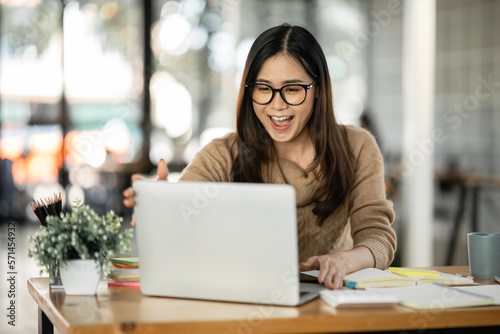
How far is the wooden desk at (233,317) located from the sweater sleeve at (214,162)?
2.13 feet

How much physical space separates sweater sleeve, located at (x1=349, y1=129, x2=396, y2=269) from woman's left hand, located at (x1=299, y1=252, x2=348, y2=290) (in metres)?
0.21

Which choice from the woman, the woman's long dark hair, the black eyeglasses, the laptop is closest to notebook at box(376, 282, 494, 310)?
the laptop

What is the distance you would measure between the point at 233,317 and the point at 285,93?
86 centimetres

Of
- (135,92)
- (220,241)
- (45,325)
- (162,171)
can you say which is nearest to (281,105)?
(162,171)

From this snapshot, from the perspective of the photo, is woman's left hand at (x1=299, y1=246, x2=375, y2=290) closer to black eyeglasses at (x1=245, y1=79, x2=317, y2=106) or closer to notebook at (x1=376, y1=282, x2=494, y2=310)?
notebook at (x1=376, y1=282, x2=494, y2=310)

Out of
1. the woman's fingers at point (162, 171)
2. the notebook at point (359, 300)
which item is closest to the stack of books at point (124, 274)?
the woman's fingers at point (162, 171)

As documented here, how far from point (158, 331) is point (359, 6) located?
7.50m

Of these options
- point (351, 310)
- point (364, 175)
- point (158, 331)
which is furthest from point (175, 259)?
point (364, 175)

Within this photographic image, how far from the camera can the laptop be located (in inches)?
52.1

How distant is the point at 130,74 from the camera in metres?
7.39

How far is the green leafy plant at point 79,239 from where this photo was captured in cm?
148

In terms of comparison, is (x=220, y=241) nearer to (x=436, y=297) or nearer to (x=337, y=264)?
(x=337, y=264)

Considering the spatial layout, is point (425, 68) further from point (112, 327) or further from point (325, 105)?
point (112, 327)

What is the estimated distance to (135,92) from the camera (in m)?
7.45
